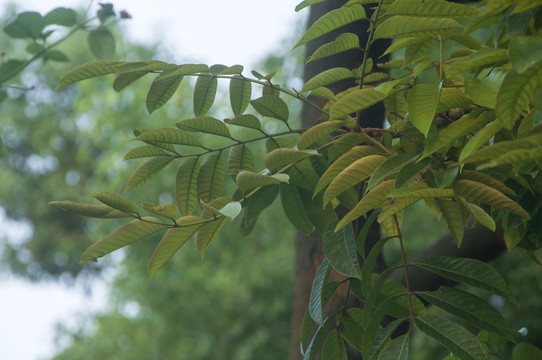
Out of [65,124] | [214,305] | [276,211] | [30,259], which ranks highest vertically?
[65,124]

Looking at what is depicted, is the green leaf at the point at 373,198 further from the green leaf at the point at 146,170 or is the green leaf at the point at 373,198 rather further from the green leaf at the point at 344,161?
the green leaf at the point at 146,170

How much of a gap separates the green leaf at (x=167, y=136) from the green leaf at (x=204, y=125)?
1 centimetres

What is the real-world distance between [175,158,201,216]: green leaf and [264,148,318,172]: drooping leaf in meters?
0.18

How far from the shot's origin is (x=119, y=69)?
2.22 feet

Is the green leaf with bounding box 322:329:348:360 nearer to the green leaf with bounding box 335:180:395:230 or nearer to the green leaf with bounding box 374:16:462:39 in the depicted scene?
the green leaf with bounding box 335:180:395:230

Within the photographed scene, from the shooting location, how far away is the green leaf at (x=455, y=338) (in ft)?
1.83

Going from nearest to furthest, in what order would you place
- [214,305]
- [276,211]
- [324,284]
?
[324,284]
[214,305]
[276,211]

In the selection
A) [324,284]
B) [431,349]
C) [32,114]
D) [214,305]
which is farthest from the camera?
[32,114]

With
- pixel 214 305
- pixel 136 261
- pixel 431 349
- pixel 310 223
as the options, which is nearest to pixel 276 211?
pixel 214 305

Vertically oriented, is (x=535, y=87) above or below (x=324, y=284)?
above

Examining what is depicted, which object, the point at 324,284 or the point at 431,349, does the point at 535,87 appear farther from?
the point at 431,349

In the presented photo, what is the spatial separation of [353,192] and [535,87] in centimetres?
35

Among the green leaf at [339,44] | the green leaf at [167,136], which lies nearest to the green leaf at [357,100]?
the green leaf at [339,44]

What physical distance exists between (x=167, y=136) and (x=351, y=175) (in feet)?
0.81
